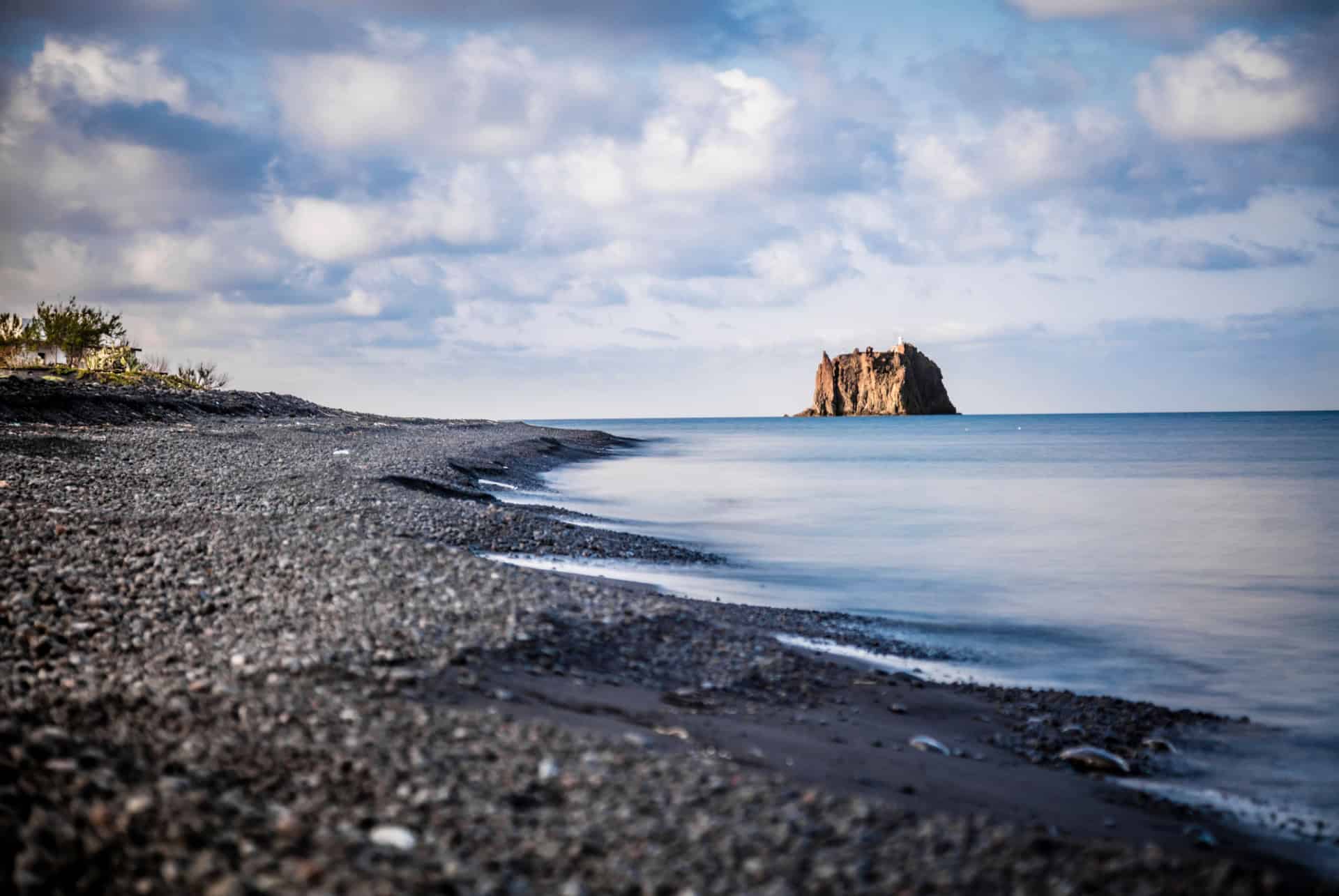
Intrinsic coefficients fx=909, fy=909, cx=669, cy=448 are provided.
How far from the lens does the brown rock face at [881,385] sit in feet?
552

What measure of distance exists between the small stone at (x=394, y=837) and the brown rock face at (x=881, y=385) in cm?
16917

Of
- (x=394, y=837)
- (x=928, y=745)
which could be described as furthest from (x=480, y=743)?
(x=928, y=745)

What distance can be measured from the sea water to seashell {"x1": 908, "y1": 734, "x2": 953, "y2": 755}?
66.7 inches

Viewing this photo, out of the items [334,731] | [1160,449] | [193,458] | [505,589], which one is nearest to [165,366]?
[193,458]

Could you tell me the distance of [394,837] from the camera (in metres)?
3.57

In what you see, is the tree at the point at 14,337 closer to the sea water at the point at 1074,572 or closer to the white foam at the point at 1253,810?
the sea water at the point at 1074,572

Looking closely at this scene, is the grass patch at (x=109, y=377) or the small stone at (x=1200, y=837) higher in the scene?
the grass patch at (x=109, y=377)

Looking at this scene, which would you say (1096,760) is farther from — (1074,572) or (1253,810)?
(1074,572)

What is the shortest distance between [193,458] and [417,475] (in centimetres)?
400

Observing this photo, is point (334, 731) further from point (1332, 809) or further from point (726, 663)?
point (1332, 809)

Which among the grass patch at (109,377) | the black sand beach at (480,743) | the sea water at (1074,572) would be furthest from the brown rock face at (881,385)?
the black sand beach at (480,743)

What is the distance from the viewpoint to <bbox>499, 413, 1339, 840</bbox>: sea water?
841cm

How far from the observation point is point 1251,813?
552 centimetres

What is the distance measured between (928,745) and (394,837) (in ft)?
12.3
